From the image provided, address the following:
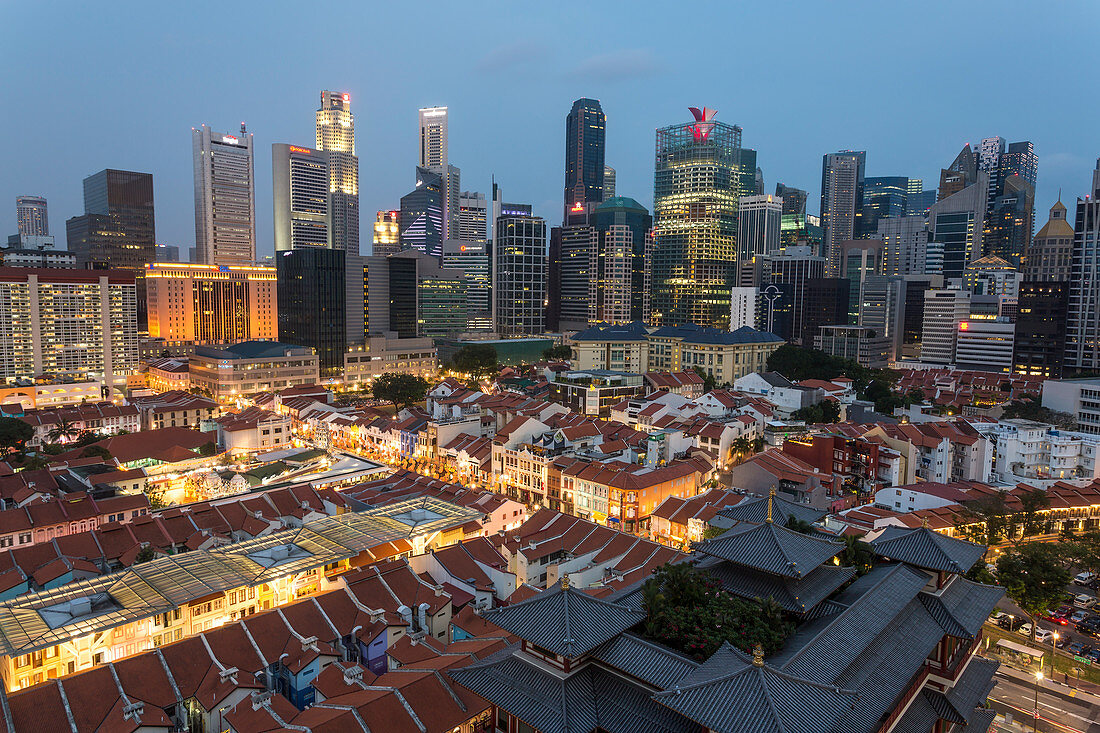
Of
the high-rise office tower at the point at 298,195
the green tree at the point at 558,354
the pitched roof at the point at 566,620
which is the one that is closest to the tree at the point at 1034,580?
the pitched roof at the point at 566,620

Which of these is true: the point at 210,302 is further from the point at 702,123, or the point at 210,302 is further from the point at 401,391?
the point at 702,123

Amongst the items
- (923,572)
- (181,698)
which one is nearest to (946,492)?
(923,572)

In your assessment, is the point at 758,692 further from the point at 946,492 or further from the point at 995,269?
the point at 995,269

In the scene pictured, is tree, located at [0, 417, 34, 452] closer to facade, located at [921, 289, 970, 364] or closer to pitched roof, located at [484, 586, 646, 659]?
pitched roof, located at [484, 586, 646, 659]

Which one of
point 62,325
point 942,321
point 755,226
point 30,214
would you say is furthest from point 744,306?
point 30,214

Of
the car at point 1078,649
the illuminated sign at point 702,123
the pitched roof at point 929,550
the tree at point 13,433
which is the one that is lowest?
the car at point 1078,649

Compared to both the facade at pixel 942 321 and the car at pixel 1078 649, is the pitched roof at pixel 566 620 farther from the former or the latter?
the facade at pixel 942 321
